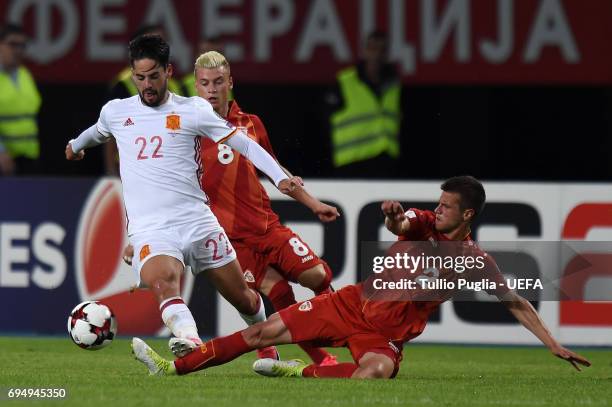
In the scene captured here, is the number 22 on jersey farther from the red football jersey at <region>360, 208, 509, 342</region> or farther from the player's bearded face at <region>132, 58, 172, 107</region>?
the red football jersey at <region>360, 208, 509, 342</region>

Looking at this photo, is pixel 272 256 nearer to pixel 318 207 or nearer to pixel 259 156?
pixel 259 156

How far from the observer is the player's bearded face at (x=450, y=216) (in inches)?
319

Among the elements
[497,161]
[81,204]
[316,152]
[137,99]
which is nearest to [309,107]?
[316,152]

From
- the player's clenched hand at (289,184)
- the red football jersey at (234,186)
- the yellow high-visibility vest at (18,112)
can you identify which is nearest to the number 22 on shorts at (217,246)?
the player's clenched hand at (289,184)

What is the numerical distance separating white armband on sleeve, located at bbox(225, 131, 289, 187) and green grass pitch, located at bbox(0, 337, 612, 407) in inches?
40.9

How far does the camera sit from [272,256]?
9211mm

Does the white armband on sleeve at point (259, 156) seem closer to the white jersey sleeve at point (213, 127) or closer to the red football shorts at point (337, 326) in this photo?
the white jersey sleeve at point (213, 127)

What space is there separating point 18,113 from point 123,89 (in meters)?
2.12

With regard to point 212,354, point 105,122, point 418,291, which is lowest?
point 212,354

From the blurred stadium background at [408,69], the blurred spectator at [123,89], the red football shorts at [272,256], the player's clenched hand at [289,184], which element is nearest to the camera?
the player's clenched hand at [289,184]

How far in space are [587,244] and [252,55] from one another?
346cm

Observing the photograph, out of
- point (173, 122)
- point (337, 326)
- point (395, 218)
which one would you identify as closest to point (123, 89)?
point (173, 122)

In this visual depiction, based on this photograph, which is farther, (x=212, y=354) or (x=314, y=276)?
(x=314, y=276)

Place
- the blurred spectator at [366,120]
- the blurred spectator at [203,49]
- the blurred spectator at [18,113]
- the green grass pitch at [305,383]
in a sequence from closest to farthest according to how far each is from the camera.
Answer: the green grass pitch at [305,383], the blurred spectator at [203,49], the blurred spectator at [366,120], the blurred spectator at [18,113]
